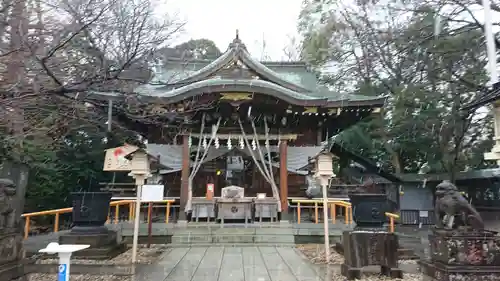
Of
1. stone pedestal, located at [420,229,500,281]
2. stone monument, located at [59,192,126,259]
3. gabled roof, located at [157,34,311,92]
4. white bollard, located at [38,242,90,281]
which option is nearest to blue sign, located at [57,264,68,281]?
white bollard, located at [38,242,90,281]

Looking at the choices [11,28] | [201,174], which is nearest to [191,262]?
[11,28]

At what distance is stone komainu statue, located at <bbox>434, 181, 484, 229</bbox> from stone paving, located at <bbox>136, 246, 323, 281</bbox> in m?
2.11

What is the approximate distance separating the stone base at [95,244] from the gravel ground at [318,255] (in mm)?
4137

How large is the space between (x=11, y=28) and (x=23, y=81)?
1.87 feet

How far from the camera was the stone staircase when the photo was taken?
9.16 m

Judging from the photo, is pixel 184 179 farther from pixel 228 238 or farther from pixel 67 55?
pixel 67 55

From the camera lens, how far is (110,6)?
429 centimetres

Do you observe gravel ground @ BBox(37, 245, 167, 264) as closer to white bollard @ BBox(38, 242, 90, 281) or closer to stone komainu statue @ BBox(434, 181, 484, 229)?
white bollard @ BBox(38, 242, 90, 281)

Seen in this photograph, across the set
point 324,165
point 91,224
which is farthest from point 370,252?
point 91,224

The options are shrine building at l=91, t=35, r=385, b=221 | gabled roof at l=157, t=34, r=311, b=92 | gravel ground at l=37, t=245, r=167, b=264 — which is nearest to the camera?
gravel ground at l=37, t=245, r=167, b=264

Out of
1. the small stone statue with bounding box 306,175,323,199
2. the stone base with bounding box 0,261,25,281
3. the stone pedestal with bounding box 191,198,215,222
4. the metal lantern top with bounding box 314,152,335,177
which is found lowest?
the stone base with bounding box 0,261,25,281

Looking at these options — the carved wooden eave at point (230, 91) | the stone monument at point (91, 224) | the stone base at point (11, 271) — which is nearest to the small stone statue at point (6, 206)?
the stone base at point (11, 271)

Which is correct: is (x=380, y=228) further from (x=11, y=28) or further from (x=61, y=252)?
(x=11, y=28)

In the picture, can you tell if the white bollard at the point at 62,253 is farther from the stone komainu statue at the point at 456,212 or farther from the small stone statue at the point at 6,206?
the stone komainu statue at the point at 456,212
